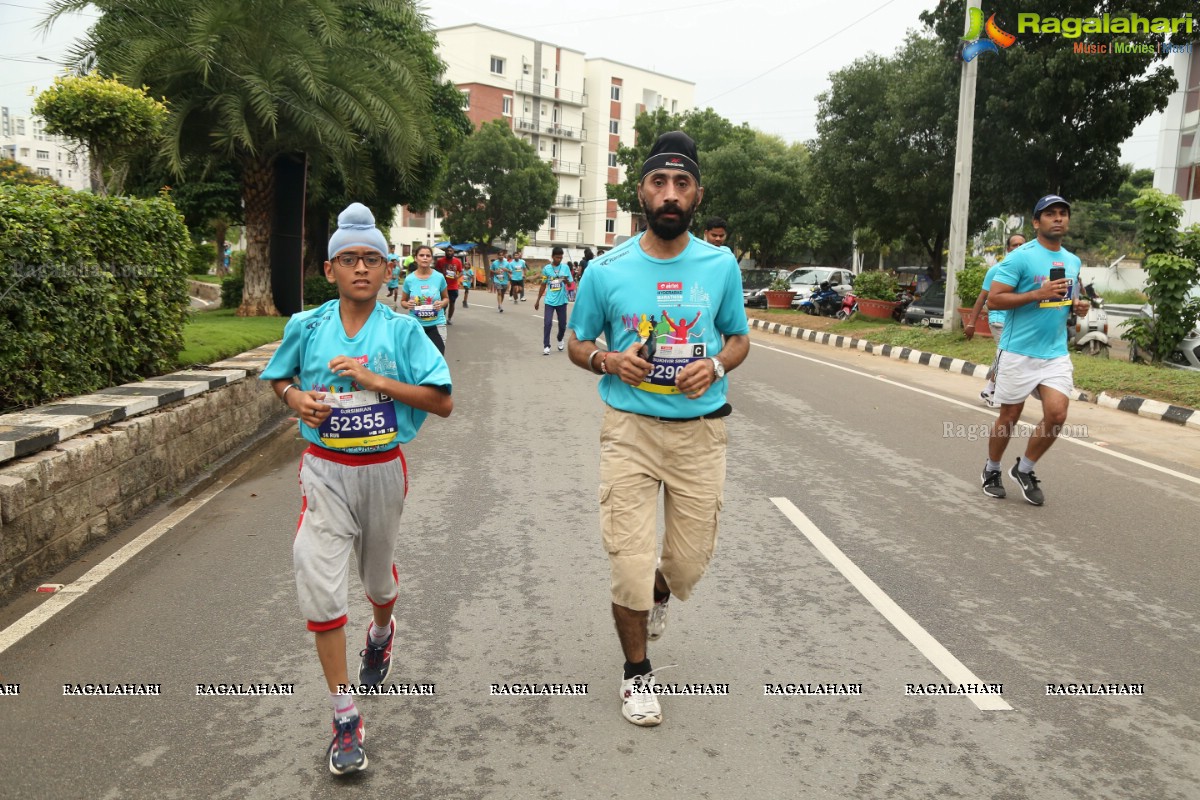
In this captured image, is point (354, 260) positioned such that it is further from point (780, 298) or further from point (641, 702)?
point (780, 298)

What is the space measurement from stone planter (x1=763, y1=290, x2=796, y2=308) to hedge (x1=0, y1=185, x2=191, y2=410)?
24691 millimetres

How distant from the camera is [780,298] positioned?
32.0m

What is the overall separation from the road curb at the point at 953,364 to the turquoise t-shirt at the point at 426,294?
324 inches

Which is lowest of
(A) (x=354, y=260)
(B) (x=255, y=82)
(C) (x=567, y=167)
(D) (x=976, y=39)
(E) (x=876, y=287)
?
(A) (x=354, y=260)

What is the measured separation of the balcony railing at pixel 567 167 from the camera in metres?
76.6

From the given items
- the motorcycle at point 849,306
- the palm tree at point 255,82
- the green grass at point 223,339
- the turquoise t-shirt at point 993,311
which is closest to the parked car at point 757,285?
the motorcycle at point 849,306

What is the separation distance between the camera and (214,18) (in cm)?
1505

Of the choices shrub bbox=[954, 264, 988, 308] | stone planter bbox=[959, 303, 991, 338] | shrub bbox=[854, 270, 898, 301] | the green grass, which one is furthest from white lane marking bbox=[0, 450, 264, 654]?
shrub bbox=[854, 270, 898, 301]

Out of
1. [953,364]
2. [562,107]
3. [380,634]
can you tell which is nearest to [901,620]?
[380,634]

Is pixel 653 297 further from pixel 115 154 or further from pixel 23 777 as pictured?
pixel 115 154

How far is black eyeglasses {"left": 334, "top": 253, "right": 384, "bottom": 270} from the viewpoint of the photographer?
11.1ft

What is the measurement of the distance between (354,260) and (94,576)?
2774 mm

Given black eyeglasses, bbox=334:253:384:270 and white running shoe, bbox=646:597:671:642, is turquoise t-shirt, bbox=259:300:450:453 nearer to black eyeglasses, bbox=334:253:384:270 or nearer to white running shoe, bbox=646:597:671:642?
black eyeglasses, bbox=334:253:384:270

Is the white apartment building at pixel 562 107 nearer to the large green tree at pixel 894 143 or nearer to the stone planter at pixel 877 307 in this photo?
the large green tree at pixel 894 143
